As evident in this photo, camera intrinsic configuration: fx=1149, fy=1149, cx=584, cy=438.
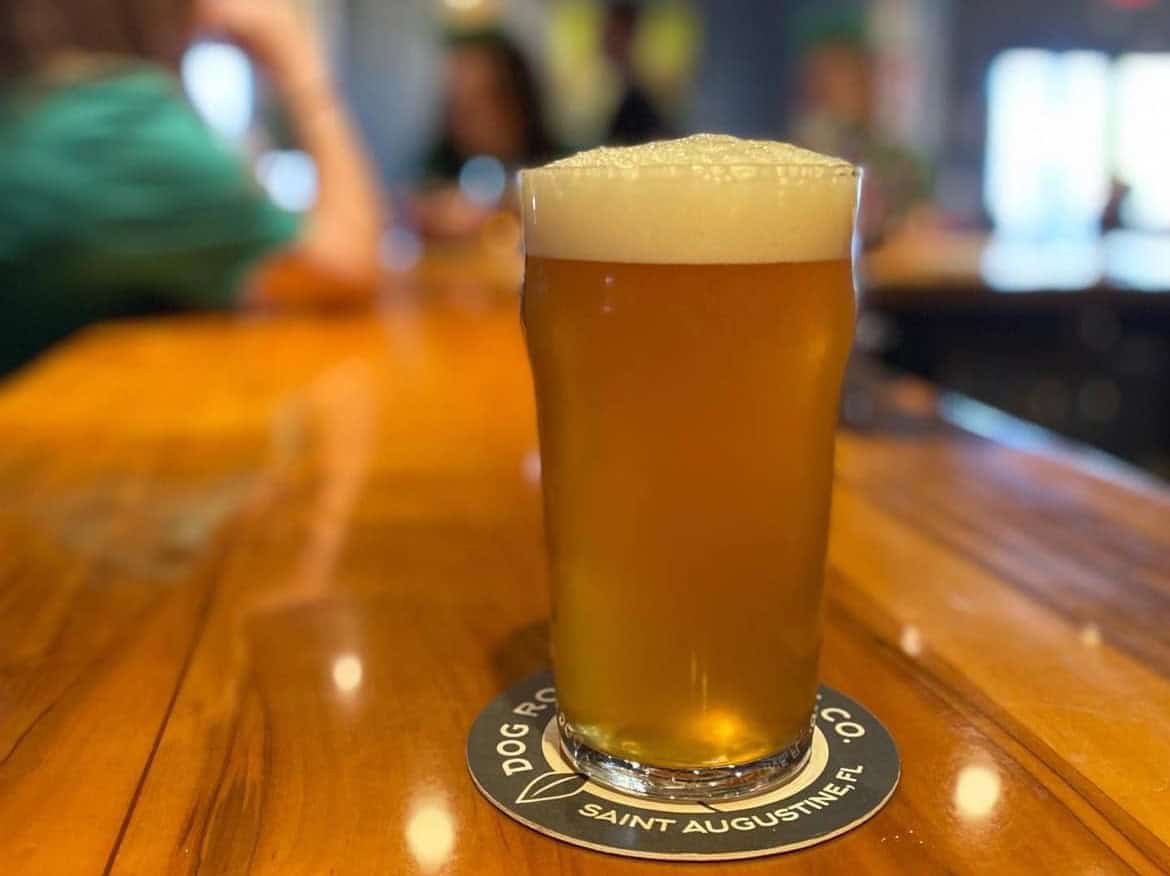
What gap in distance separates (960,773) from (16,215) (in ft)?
5.60

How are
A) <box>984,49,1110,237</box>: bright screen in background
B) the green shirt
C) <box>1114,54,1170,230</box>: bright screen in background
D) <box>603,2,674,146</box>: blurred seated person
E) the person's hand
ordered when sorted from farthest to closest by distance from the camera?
<box>1114,54,1170,230</box>: bright screen in background → <box>984,49,1110,237</box>: bright screen in background → <box>603,2,674,146</box>: blurred seated person → the person's hand → the green shirt

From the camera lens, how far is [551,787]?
0.49 metres

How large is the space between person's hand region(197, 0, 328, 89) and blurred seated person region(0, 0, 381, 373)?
274 mm

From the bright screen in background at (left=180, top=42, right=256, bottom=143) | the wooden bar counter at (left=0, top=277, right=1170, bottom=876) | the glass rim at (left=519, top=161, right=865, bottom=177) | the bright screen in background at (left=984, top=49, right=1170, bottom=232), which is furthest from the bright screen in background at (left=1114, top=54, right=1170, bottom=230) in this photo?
the glass rim at (left=519, top=161, right=865, bottom=177)

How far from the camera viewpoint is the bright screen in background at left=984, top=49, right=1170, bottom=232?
8039 mm


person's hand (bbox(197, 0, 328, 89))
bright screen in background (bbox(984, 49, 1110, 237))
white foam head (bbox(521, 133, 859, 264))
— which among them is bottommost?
bright screen in background (bbox(984, 49, 1110, 237))

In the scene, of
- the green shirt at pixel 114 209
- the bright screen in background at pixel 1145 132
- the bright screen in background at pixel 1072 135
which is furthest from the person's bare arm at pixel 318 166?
the bright screen in background at pixel 1145 132

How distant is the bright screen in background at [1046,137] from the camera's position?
8008 mm

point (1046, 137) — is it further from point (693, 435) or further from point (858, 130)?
point (693, 435)

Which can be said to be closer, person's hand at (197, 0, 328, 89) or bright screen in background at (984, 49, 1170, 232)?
person's hand at (197, 0, 328, 89)

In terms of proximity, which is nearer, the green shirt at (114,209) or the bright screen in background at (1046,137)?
the green shirt at (114,209)

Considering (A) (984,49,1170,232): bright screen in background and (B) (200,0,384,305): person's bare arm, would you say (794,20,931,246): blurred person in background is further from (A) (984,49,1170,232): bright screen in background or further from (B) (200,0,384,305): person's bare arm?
(A) (984,49,1170,232): bright screen in background

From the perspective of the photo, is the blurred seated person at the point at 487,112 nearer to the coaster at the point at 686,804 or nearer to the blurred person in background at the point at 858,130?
the blurred person in background at the point at 858,130

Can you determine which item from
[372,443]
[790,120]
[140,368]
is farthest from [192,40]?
[790,120]
